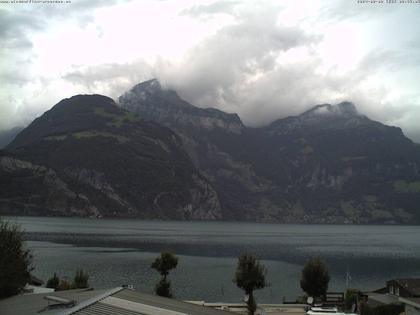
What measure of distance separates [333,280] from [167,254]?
182 ft

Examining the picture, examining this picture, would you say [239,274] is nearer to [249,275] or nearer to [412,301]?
[249,275]

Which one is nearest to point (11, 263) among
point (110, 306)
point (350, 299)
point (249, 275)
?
point (110, 306)

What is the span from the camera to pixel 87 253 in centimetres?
15962

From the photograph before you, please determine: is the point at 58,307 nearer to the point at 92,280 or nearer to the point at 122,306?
the point at 122,306

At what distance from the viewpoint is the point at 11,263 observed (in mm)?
45031

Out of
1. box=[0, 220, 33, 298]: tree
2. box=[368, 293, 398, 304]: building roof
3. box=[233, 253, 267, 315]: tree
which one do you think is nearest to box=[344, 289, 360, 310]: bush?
box=[368, 293, 398, 304]: building roof

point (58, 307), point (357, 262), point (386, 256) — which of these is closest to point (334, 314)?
point (58, 307)

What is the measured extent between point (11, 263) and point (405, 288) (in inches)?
1557

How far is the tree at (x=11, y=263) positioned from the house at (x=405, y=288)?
3727 cm

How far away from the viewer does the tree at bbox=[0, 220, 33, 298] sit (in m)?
42.8

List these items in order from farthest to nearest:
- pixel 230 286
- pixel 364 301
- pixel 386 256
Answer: pixel 386 256 → pixel 230 286 → pixel 364 301

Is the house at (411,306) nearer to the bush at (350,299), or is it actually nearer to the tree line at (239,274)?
the bush at (350,299)

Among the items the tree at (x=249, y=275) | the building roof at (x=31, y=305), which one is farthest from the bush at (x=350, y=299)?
the building roof at (x=31, y=305)

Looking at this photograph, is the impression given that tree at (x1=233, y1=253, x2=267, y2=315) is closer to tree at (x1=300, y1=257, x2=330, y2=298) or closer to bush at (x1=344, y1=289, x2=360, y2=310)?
tree at (x1=300, y1=257, x2=330, y2=298)
